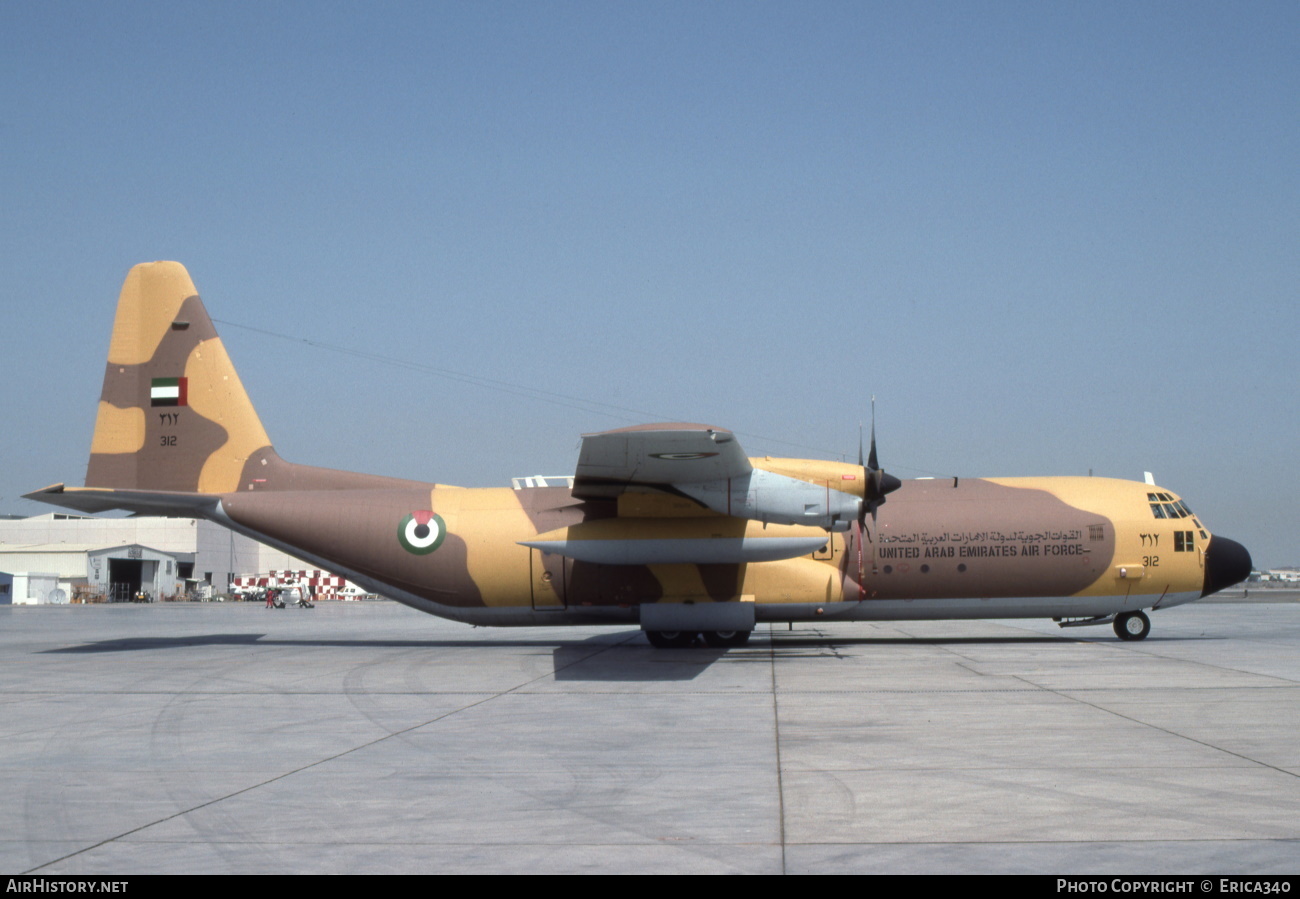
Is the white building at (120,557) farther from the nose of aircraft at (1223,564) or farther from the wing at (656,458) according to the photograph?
the nose of aircraft at (1223,564)

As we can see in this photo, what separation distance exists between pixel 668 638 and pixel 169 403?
1288 cm

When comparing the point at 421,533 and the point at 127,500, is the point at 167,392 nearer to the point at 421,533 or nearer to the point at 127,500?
the point at 127,500

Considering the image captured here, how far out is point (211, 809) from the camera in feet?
25.7

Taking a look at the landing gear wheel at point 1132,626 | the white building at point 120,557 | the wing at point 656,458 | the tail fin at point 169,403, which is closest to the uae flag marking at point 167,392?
the tail fin at point 169,403

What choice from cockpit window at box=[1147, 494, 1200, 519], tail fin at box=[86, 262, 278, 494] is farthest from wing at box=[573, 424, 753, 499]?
cockpit window at box=[1147, 494, 1200, 519]

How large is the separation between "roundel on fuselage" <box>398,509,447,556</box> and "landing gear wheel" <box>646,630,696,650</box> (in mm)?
4977

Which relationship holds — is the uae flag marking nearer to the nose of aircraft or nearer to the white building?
the nose of aircraft

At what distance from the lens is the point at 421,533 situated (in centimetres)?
2230

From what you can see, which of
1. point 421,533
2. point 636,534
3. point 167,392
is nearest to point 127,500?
point 167,392

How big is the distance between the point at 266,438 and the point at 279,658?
583cm

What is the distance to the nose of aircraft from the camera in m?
22.7

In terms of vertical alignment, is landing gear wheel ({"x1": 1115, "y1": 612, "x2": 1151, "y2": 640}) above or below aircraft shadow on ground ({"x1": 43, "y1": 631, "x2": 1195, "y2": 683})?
above
